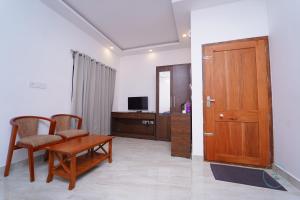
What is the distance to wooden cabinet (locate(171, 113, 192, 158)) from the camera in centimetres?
257

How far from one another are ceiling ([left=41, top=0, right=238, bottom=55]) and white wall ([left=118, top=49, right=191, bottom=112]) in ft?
0.97

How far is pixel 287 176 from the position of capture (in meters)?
1.67

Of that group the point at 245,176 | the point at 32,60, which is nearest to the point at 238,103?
the point at 245,176

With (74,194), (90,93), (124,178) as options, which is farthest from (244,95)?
(90,93)

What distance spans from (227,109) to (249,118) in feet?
1.05

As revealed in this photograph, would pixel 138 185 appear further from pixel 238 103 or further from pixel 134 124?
pixel 134 124

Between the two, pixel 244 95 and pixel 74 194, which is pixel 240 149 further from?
pixel 74 194

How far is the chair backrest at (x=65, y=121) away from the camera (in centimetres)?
260

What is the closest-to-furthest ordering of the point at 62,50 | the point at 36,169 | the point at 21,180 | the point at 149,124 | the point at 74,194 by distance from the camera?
the point at 74,194
the point at 21,180
the point at 36,169
the point at 62,50
the point at 149,124

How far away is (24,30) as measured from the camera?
7.20 feet

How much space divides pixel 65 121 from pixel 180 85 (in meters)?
2.73

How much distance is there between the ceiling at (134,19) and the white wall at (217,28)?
176 mm

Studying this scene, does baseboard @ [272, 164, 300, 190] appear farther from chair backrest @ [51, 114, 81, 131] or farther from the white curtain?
the white curtain

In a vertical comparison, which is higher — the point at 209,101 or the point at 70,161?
the point at 209,101
